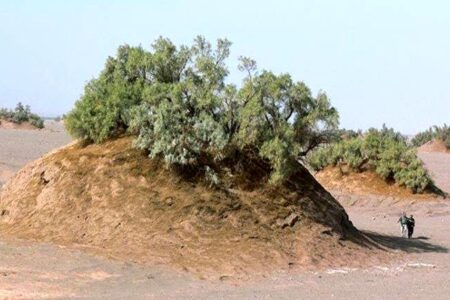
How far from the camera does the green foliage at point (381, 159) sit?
118 feet

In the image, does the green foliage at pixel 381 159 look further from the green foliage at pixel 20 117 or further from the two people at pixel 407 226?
the green foliage at pixel 20 117

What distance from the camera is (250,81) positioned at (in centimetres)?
2036

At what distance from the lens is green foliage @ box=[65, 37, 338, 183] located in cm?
1973

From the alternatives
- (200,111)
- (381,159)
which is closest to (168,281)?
(200,111)

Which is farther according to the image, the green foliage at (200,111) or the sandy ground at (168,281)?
the green foliage at (200,111)

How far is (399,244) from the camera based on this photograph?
23656 millimetres

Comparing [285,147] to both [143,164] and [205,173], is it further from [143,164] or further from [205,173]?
[143,164]

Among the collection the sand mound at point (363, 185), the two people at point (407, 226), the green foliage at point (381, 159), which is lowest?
the two people at point (407, 226)

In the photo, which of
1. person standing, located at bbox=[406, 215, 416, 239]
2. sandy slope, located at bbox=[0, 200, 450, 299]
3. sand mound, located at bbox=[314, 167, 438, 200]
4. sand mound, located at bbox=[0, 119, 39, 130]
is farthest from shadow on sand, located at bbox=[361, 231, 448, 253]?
sand mound, located at bbox=[0, 119, 39, 130]

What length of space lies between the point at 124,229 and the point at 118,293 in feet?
14.1

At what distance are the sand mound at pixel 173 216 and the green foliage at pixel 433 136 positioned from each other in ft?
→ 168

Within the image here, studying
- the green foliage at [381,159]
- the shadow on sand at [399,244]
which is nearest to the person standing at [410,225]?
the shadow on sand at [399,244]

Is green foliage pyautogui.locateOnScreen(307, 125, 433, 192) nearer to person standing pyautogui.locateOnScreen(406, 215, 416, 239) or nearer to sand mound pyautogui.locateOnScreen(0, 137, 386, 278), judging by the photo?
person standing pyautogui.locateOnScreen(406, 215, 416, 239)

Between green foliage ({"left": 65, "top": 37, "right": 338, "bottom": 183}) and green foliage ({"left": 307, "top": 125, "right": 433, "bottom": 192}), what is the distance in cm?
1499
